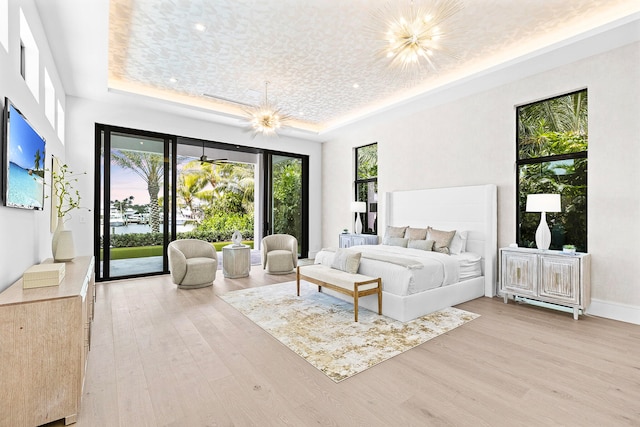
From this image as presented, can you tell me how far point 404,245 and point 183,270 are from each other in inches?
141

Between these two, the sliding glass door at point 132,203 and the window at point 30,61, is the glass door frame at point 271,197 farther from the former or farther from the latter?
the window at point 30,61

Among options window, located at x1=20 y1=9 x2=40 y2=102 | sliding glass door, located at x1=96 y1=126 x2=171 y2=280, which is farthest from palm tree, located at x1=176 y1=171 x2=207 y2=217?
window, located at x1=20 y1=9 x2=40 y2=102

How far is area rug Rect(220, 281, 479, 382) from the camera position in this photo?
266cm

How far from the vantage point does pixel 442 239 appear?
483 centimetres

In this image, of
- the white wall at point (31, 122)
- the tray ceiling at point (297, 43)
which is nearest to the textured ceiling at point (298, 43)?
the tray ceiling at point (297, 43)

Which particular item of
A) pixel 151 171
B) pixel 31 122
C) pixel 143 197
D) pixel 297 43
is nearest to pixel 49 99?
pixel 31 122

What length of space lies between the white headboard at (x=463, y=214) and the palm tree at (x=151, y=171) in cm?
467

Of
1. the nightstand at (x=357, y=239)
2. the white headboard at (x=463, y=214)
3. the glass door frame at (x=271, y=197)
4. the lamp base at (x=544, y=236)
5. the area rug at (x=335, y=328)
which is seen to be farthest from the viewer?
the glass door frame at (x=271, y=197)

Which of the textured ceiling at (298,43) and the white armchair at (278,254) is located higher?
the textured ceiling at (298,43)

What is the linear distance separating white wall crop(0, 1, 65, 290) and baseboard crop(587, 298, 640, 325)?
576 cm

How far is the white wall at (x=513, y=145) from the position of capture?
357 cm

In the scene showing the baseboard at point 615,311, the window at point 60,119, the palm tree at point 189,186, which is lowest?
the baseboard at point 615,311

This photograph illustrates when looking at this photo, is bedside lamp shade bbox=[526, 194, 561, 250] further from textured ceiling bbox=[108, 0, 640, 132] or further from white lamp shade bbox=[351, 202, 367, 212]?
white lamp shade bbox=[351, 202, 367, 212]

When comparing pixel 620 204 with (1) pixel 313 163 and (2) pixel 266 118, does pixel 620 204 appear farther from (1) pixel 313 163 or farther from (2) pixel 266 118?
(1) pixel 313 163
